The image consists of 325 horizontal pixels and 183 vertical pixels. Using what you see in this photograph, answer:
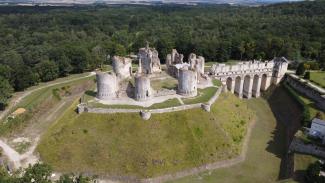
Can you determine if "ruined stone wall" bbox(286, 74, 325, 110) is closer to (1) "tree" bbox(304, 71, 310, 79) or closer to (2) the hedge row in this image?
(2) the hedge row

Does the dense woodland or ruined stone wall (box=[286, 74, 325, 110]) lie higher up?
the dense woodland

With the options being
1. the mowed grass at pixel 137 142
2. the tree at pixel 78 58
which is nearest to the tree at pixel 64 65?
the tree at pixel 78 58

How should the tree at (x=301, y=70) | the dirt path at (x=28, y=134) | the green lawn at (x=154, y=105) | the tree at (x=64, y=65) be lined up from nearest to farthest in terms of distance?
the dirt path at (x=28, y=134) → the green lawn at (x=154, y=105) → the tree at (x=301, y=70) → the tree at (x=64, y=65)

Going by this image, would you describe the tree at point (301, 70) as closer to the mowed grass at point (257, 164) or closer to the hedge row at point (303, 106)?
the hedge row at point (303, 106)

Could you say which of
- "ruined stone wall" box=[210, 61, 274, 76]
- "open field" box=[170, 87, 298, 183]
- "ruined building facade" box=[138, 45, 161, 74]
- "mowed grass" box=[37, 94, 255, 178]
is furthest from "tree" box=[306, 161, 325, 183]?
"ruined building facade" box=[138, 45, 161, 74]

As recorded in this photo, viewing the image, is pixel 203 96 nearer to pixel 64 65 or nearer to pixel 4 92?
pixel 4 92
